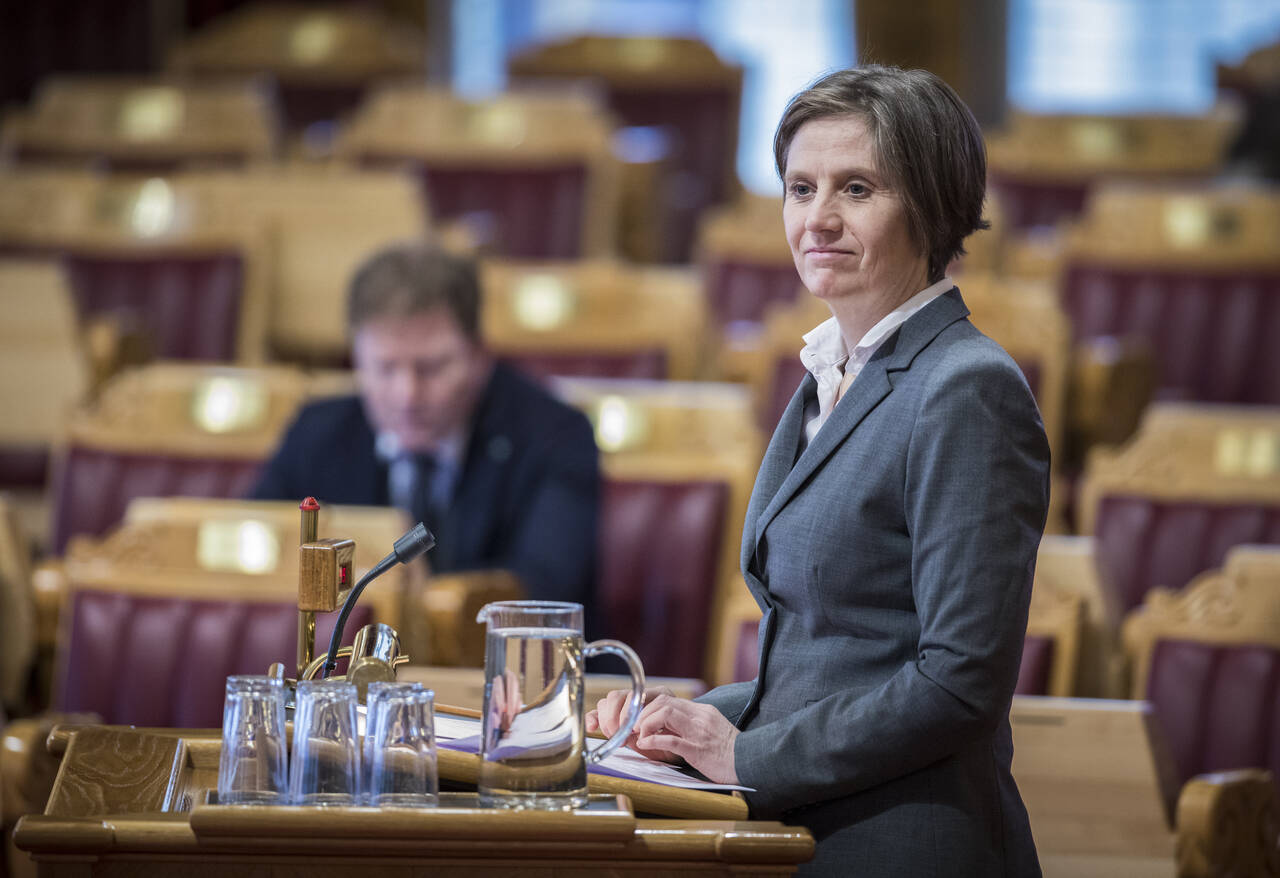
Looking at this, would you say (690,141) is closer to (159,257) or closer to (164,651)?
(159,257)

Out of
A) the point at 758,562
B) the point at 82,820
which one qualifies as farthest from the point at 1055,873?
the point at 82,820

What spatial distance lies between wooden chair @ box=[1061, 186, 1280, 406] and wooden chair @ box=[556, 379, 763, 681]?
126cm

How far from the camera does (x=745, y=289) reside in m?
3.89

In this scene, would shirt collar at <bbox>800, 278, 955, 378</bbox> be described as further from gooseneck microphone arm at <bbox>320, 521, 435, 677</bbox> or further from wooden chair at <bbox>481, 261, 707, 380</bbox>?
wooden chair at <bbox>481, 261, 707, 380</bbox>

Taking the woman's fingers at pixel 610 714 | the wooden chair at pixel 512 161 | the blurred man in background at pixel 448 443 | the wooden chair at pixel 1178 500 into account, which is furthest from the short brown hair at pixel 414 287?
the wooden chair at pixel 512 161

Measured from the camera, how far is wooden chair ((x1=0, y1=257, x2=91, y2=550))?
130 inches

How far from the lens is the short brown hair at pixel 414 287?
2.21 meters

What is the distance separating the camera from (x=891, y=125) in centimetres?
93

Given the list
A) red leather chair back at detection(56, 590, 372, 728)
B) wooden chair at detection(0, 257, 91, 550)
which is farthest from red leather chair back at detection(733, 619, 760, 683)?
wooden chair at detection(0, 257, 91, 550)

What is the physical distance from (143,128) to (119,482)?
2.26 meters

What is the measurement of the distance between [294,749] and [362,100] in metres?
4.77

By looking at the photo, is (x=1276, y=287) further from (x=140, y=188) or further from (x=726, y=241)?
(x=140, y=188)

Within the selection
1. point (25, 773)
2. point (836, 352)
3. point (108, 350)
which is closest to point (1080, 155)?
point (108, 350)

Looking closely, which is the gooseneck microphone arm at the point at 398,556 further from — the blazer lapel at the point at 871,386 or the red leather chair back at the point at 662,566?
the red leather chair back at the point at 662,566
